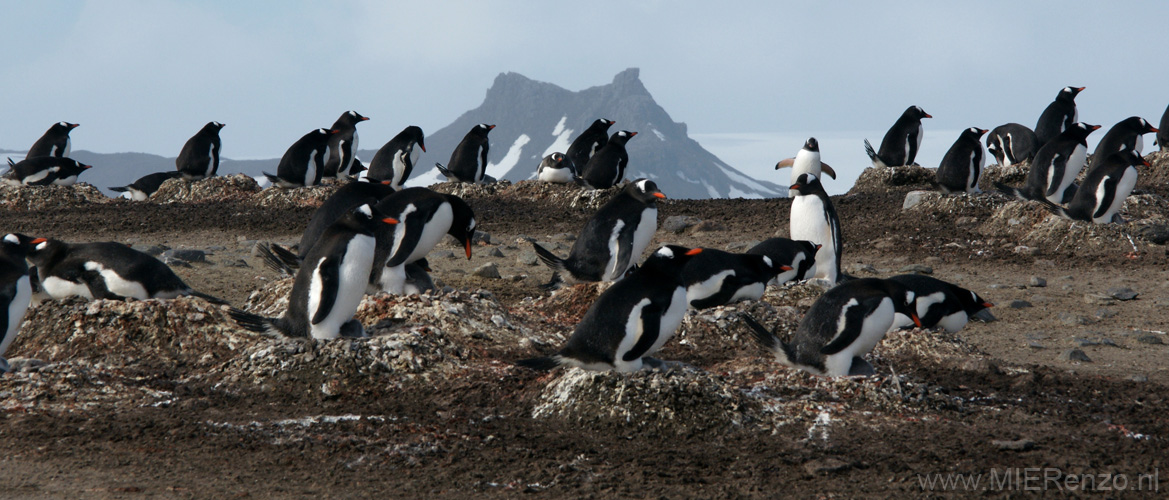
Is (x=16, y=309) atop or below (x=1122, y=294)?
below

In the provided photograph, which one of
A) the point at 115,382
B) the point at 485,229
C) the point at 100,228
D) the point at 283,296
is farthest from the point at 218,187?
the point at 115,382

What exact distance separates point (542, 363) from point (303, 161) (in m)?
11.0

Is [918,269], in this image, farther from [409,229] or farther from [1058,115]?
[1058,115]

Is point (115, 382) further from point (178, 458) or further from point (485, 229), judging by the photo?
point (485, 229)

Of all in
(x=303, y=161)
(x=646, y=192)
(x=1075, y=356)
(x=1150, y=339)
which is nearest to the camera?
(x=1075, y=356)

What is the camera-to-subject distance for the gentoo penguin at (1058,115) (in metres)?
17.9

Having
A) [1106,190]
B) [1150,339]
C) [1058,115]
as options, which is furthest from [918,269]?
[1058,115]

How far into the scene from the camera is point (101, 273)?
6.57 m

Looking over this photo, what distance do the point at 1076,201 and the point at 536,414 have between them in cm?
910

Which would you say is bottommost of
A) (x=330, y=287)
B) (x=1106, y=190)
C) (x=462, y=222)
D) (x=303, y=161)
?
(x=330, y=287)

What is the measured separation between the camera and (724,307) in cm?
716

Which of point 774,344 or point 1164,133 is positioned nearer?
point 774,344

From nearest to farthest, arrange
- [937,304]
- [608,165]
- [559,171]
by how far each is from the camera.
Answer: [937,304]
[608,165]
[559,171]

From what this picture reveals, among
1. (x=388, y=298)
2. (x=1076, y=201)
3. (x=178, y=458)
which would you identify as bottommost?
(x=178, y=458)
